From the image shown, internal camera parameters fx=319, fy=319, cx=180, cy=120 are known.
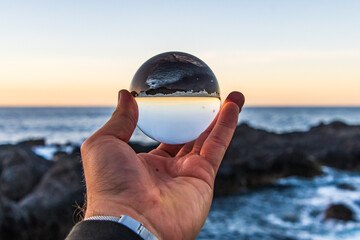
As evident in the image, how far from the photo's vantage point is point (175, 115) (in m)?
2.63

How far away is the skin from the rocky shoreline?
643mm

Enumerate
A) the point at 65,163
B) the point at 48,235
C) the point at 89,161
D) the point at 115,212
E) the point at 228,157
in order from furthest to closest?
the point at 228,157 < the point at 65,163 < the point at 48,235 < the point at 89,161 < the point at 115,212

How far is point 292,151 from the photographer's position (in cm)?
1827

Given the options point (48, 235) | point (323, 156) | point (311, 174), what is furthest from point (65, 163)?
point (323, 156)

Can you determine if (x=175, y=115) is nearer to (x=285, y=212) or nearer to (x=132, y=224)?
(x=132, y=224)

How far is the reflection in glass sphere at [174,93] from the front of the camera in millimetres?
2555

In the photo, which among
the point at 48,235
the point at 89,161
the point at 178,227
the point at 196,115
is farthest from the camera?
the point at 48,235

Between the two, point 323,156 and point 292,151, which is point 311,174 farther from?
point 323,156

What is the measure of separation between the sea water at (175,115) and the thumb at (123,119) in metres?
0.16

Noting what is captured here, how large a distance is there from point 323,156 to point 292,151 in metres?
3.64

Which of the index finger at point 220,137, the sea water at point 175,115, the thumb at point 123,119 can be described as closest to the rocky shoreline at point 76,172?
the thumb at point 123,119

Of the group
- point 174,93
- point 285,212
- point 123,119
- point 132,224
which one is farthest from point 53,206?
point 285,212

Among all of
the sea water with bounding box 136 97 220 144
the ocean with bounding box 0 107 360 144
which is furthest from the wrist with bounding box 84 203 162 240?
the ocean with bounding box 0 107 360 144

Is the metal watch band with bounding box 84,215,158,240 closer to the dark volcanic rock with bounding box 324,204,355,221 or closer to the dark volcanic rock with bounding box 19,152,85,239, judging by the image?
the dark volcanic rock with bounding box 19,152,85,239
